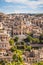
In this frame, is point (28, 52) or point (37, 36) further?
point (37, 36)

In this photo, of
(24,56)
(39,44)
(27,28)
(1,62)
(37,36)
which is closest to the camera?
(1,62)

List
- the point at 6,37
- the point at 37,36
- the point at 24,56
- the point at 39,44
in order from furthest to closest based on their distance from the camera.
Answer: the point at 37,36, the point at 39,44, the point at 6,37, the point at 24,56

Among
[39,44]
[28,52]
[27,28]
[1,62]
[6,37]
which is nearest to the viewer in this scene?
[1,62]

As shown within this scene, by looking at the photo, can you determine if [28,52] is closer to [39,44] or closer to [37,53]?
[37,53]

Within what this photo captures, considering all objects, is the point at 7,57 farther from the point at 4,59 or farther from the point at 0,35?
the point at 0,35

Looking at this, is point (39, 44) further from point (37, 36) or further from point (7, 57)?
point (7, 57)

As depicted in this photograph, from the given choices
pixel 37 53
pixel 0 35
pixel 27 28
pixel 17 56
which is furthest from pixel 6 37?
pixel 27 28

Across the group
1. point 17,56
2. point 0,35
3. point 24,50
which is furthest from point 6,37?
point 17,56

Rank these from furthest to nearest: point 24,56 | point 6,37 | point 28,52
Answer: point 6,37
point 28,52
point 24,56

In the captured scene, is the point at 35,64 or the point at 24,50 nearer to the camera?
the point at 35,64
